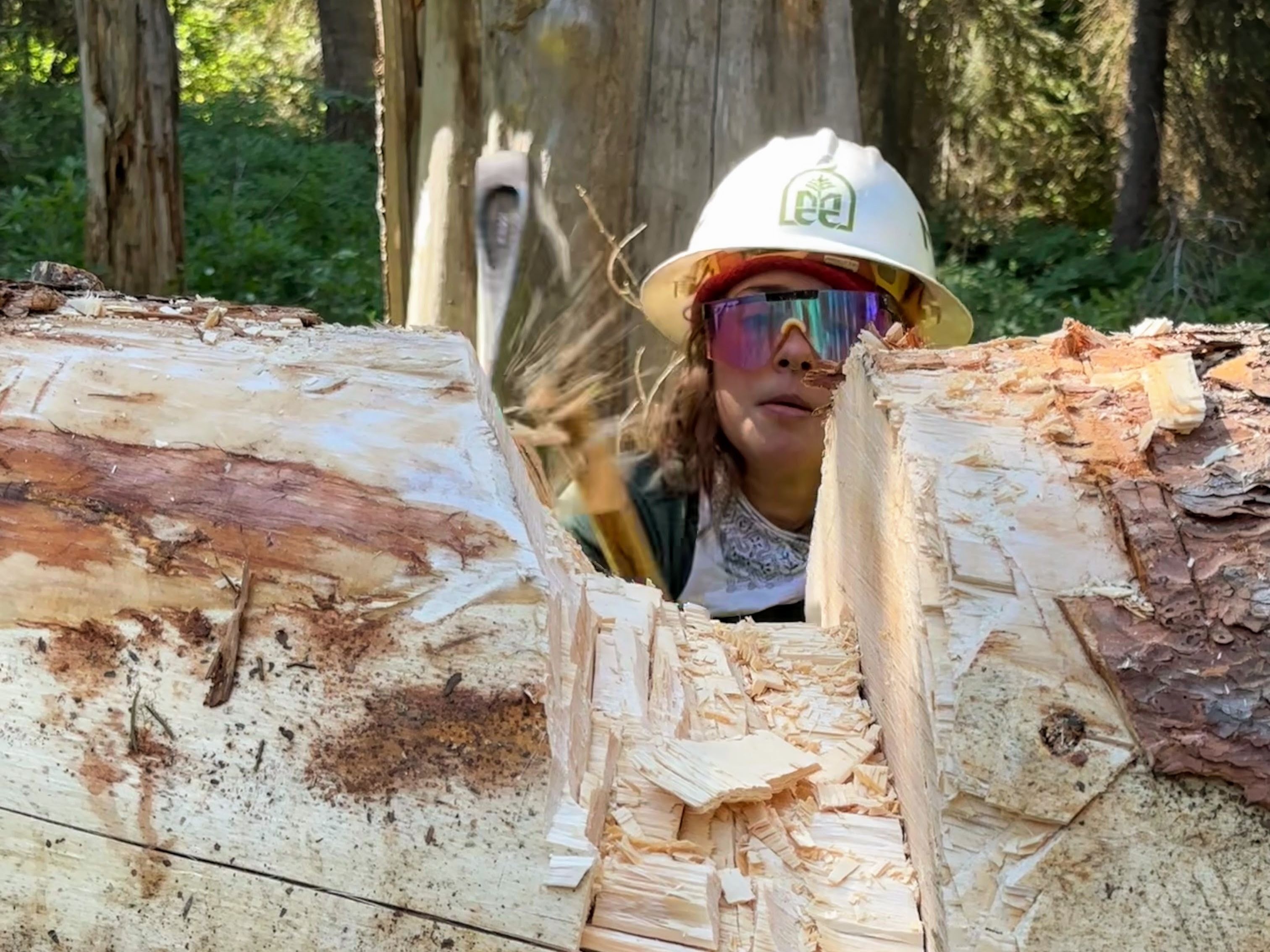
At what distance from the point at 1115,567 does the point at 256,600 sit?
794 millimetres

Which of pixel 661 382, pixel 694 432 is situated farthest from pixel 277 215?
pixel 694 432

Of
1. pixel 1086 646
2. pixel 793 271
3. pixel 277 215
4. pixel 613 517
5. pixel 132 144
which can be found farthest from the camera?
pixel 277 215

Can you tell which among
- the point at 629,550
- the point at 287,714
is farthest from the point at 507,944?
the point at 629,550

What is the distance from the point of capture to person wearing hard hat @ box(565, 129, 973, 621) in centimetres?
239

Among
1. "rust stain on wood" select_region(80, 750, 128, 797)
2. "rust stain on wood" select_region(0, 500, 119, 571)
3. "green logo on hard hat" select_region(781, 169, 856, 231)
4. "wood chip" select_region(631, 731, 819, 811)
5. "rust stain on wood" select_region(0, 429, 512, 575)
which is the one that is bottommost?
"wood chip" select_region(631, 731, 819, 811)

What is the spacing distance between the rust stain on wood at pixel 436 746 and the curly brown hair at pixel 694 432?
67.1 inches

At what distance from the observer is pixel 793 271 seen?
8.09ft

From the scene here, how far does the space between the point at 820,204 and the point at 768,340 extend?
40cm

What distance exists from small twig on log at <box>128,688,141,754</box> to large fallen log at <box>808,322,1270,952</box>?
0.72 meters

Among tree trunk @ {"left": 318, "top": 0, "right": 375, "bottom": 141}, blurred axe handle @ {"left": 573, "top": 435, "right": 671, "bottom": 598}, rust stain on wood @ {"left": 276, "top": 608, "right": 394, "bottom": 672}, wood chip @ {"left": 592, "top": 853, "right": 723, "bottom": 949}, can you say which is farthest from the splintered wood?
tree trunk @ {"left": 318, "top": 0, "right": 375, "bottom": 141}

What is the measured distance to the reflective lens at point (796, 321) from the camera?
2.33m

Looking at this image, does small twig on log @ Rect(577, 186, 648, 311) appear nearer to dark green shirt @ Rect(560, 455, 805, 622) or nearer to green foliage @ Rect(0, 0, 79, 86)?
dark green shirt @ Rect(560, 455, 805, 622)

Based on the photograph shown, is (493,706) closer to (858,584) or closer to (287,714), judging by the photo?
(287,714)

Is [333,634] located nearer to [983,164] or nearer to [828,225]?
[828,225]
